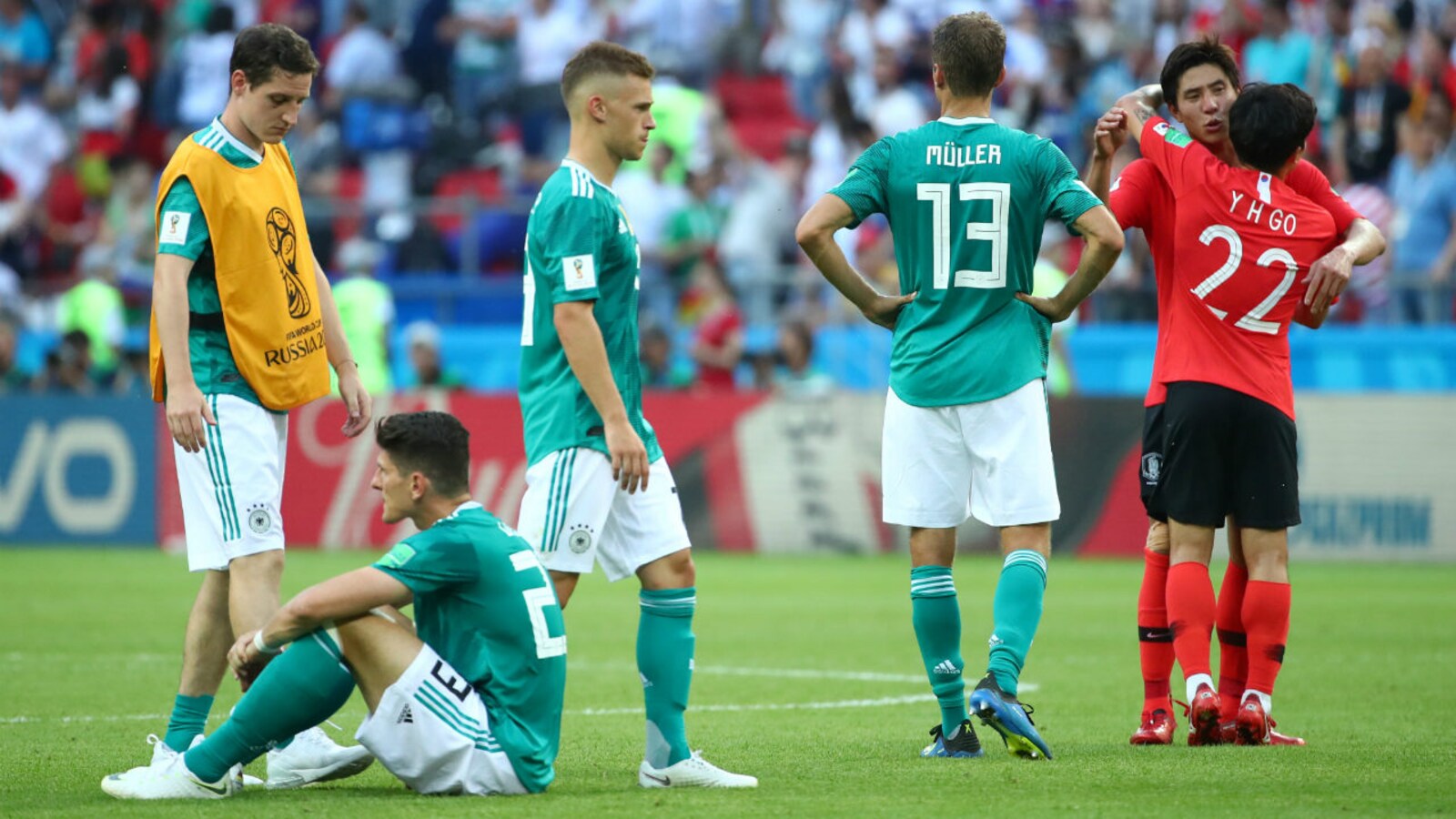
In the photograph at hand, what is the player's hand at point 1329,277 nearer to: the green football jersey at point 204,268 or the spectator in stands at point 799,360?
the green football jersey at point 204,268

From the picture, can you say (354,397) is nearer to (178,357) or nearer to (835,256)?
(178,357)

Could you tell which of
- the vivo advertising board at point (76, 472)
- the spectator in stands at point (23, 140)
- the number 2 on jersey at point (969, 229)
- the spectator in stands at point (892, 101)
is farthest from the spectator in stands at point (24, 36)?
the number 2 on jersey at point (969, 229)

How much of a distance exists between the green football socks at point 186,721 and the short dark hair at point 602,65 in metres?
2.16

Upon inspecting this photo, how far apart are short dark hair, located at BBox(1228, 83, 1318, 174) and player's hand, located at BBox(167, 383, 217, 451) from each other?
3640 millimetres

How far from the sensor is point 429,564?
18.1 ft

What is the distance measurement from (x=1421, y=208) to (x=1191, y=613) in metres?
11.1

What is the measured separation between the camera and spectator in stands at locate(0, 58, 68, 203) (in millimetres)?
24062

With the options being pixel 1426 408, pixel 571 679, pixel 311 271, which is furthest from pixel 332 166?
pixel 311 271

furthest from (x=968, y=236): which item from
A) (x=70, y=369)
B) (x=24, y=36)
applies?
(x=24, y=36)

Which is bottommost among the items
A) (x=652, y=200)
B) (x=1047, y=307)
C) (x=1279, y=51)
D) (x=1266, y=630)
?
(x=1266, y=630)

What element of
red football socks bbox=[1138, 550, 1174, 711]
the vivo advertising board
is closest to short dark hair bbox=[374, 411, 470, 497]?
red football socks bbox=[1138, 550, 1174, 711]

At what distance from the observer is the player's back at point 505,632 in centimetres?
560

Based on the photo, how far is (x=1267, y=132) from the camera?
691cm

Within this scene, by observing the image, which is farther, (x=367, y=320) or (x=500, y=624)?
(x=367, y=320)
